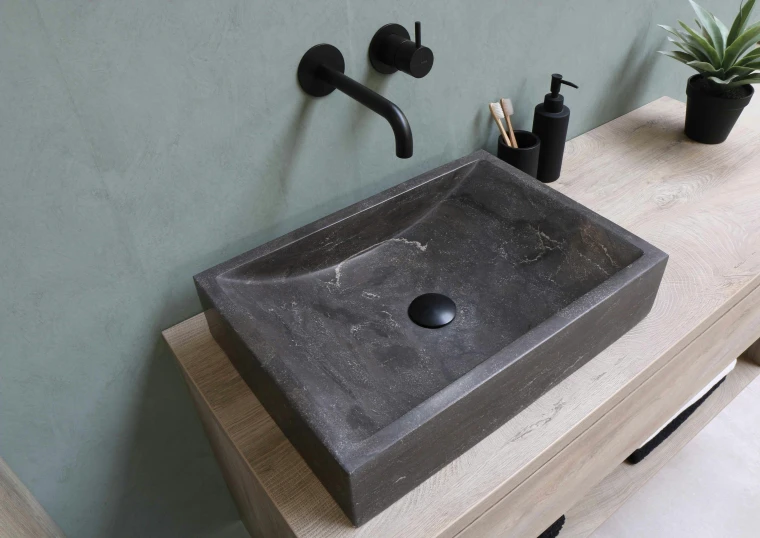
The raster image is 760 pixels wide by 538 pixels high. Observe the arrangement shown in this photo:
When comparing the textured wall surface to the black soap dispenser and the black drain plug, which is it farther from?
the black drain plug

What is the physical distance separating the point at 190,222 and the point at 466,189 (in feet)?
1.64

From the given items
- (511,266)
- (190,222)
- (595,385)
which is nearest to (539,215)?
(511,266)

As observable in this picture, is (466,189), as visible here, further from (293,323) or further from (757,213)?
(757,213)

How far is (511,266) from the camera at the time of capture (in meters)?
1.03

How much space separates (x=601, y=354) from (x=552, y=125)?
1.62 feet

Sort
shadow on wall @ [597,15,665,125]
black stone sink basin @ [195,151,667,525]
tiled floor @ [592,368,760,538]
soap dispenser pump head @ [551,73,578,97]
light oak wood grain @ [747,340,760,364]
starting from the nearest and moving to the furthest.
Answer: black stone sink basin @ [195,151,667,525]
soap dispenser pump head @ [551,73,578,97]
shadow on wall @ [597,15,665,125]
tiled floor @ [592,368,760,538]
light oak wood grain @ [747,340,760,364]

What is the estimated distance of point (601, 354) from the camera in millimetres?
906

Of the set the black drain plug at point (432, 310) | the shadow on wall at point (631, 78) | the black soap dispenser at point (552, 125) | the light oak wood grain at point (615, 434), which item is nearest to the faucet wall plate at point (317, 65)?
the black drain plug at point (432, 310)

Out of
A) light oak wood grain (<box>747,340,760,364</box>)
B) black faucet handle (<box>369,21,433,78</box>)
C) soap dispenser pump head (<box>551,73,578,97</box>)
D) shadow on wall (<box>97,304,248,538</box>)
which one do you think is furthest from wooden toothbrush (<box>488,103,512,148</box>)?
light oak wood grain (<box>747,340,760,364</box>)

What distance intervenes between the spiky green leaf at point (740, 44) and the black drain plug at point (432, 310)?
863mm

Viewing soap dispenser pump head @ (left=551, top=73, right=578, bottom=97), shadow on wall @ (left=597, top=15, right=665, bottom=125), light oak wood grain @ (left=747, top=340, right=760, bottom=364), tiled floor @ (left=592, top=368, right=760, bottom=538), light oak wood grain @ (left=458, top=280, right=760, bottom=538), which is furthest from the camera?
light oak wood grain @ (left=747, top=340, right=760, bottom=364)

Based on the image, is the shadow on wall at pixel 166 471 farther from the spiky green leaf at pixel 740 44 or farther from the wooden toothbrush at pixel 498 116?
the spiky green leaf at pixel 740 44

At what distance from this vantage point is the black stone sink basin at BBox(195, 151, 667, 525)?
0.71m

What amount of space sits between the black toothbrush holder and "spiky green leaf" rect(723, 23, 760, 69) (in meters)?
0.48
